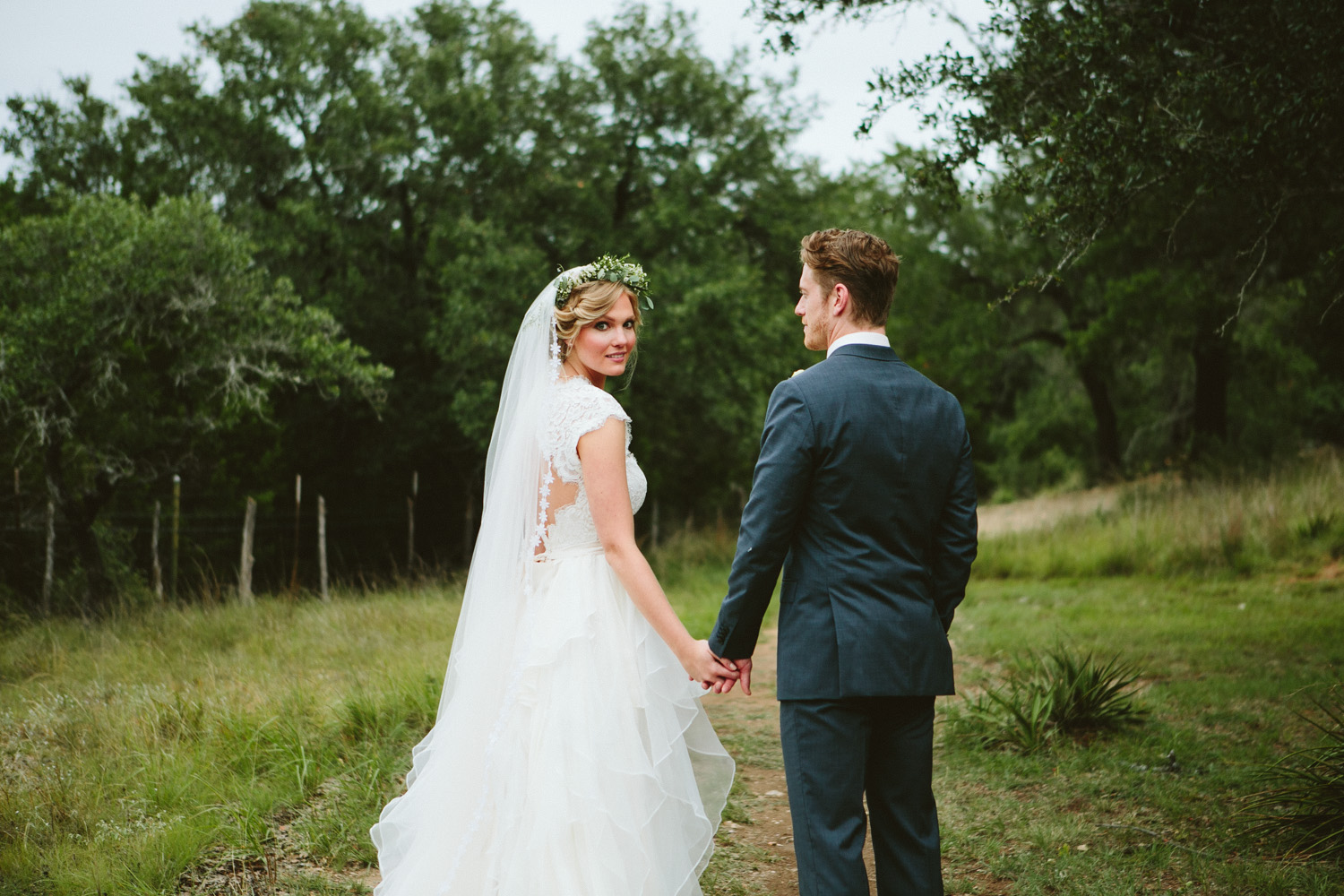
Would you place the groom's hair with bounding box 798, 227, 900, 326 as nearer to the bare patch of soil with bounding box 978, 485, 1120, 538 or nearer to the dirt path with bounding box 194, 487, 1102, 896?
the dirt path with bounding box 194, 487, 1102, 896

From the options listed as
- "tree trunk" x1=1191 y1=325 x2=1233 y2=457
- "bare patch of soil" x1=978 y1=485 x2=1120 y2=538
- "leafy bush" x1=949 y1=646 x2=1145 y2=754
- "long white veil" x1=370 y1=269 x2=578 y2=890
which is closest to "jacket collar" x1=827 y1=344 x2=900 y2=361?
"long white veil" x1=370 y1=269 x2=578 y2=890

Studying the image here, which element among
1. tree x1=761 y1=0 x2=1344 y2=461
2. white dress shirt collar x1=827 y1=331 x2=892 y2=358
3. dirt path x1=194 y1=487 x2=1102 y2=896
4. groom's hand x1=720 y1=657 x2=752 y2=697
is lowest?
dirt path x1=194 y1=487 x2=1102 y2=896

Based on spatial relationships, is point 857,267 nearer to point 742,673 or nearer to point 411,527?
point 742,673

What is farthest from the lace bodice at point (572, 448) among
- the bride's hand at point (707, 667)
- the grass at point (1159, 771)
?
the grass at point (1159, 771)

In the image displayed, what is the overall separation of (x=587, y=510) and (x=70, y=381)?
8.93 m

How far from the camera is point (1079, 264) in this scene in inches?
734

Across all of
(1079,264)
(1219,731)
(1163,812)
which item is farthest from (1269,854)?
(1079,264)

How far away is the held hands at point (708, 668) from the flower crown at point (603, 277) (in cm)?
120

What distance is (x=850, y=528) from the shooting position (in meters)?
2.57

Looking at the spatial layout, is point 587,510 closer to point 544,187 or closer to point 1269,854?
point 1269,854

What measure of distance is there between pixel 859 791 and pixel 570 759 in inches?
35.5

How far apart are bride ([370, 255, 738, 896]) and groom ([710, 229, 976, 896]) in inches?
15.4

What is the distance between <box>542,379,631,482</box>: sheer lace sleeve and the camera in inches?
122

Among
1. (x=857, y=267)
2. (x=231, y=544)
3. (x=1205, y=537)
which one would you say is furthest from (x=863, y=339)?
(x=231, y=544)
